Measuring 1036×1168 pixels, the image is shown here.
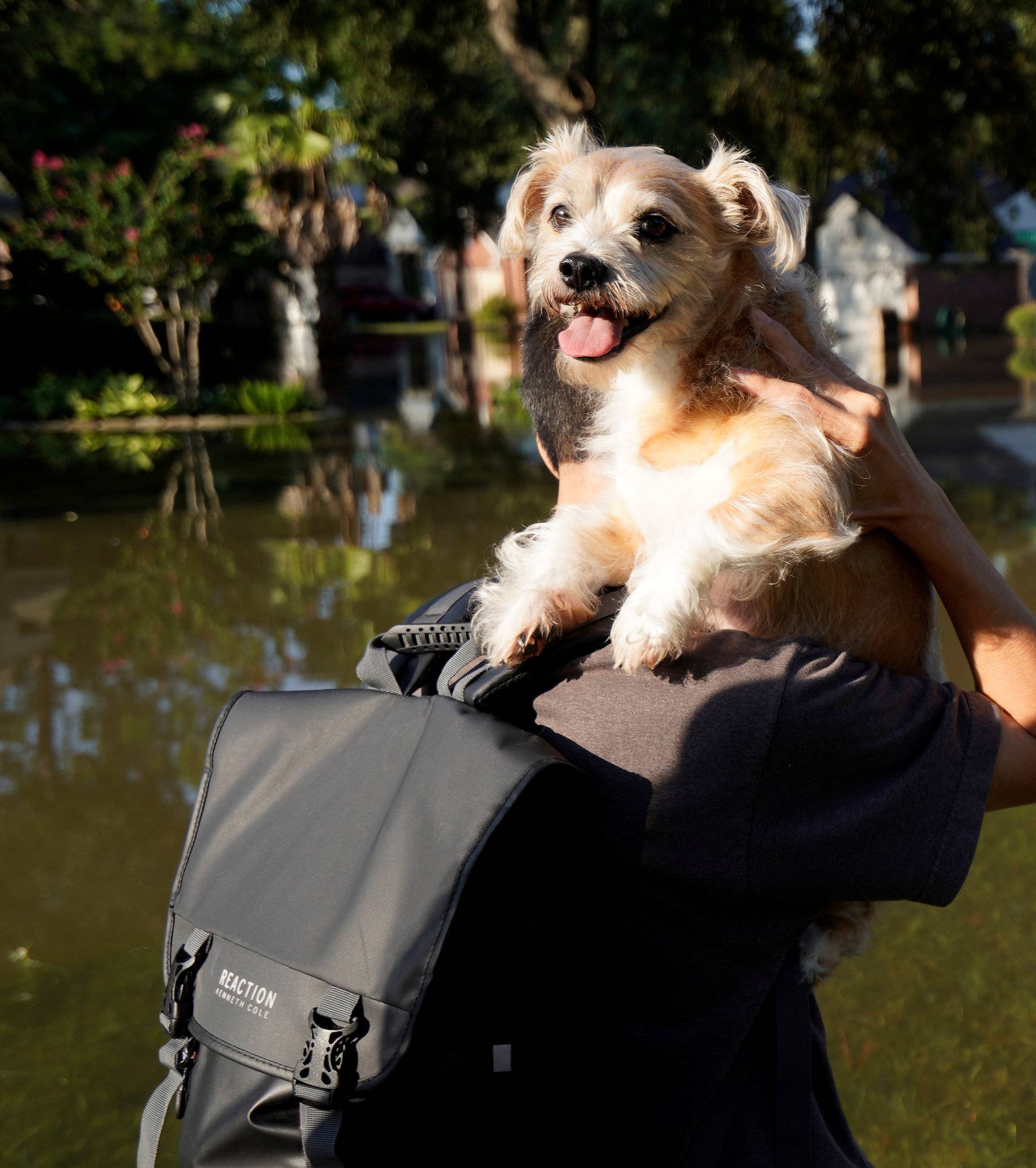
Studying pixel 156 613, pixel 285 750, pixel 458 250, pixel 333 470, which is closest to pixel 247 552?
pixel 156 613

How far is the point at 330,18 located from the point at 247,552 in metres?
7.82

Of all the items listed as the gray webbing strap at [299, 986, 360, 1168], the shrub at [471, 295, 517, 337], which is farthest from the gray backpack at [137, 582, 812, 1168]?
the shrub at [471, 295, 517, 337]

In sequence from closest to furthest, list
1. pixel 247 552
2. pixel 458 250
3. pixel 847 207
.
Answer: pixel 247 552 < pixel 458 250 < pixel 847 207

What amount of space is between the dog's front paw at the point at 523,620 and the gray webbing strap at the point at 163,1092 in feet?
1.83

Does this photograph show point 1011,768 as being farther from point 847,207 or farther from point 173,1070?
point 847,207

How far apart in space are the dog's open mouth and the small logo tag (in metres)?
1.29

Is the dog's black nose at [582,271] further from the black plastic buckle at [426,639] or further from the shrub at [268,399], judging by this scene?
the shrub at [268,399]

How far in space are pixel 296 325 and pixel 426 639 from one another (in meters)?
26.1

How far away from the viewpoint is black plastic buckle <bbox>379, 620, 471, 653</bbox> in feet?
5.97

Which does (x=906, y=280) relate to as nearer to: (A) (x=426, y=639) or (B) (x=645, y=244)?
(B) (x=645, y=244)

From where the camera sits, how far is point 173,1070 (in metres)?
1.54

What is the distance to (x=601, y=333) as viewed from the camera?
2221mm

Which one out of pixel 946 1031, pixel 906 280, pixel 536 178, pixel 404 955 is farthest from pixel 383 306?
pixel 404 955

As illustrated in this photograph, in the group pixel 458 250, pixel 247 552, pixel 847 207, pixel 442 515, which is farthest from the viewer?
pixel 847 207
